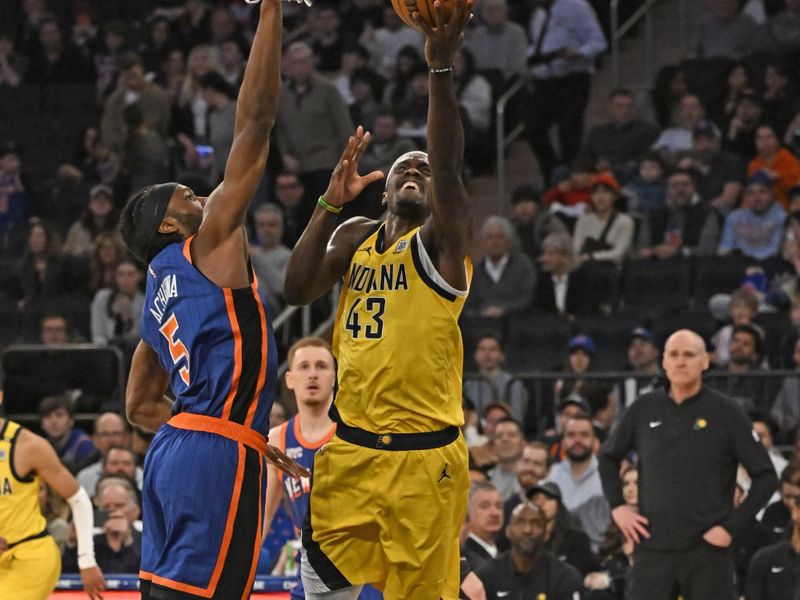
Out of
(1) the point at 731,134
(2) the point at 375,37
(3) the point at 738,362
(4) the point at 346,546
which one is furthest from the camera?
(2) the point at 375,37

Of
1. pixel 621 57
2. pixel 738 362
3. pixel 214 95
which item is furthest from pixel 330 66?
pixel 738 362

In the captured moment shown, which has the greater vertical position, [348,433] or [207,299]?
[207,299]

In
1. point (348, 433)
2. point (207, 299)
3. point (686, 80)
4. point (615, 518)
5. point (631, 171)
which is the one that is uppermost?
point (686, 80)

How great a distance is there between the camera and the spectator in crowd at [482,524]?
1000 centimetres

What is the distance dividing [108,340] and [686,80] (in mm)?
6332

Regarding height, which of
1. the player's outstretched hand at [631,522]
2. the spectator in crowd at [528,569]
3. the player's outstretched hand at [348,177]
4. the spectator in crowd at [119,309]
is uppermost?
the player's outstretched hand at [348,177]

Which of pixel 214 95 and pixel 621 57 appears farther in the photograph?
pixel 621 57

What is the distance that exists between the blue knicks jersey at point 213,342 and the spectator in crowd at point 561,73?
10.4 m

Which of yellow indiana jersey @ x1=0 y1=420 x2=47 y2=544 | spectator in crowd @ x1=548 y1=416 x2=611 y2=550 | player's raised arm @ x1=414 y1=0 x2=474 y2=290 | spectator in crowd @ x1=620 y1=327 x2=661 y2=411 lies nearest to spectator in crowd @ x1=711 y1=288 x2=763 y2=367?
spectator in crowd @ x1=620 y1=327 x2=661 y2=411

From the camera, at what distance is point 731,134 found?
587 inches

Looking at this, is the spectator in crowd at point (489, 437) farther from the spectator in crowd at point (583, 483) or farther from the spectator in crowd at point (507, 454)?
the spectator in crowd at point (583, 483)

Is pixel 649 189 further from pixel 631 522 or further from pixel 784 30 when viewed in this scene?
pixel 631 522

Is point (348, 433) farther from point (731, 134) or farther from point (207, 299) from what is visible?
point (731, 134)

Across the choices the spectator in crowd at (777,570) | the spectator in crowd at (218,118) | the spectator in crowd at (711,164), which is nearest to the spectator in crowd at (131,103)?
the spectator in crowd at (218,118)
